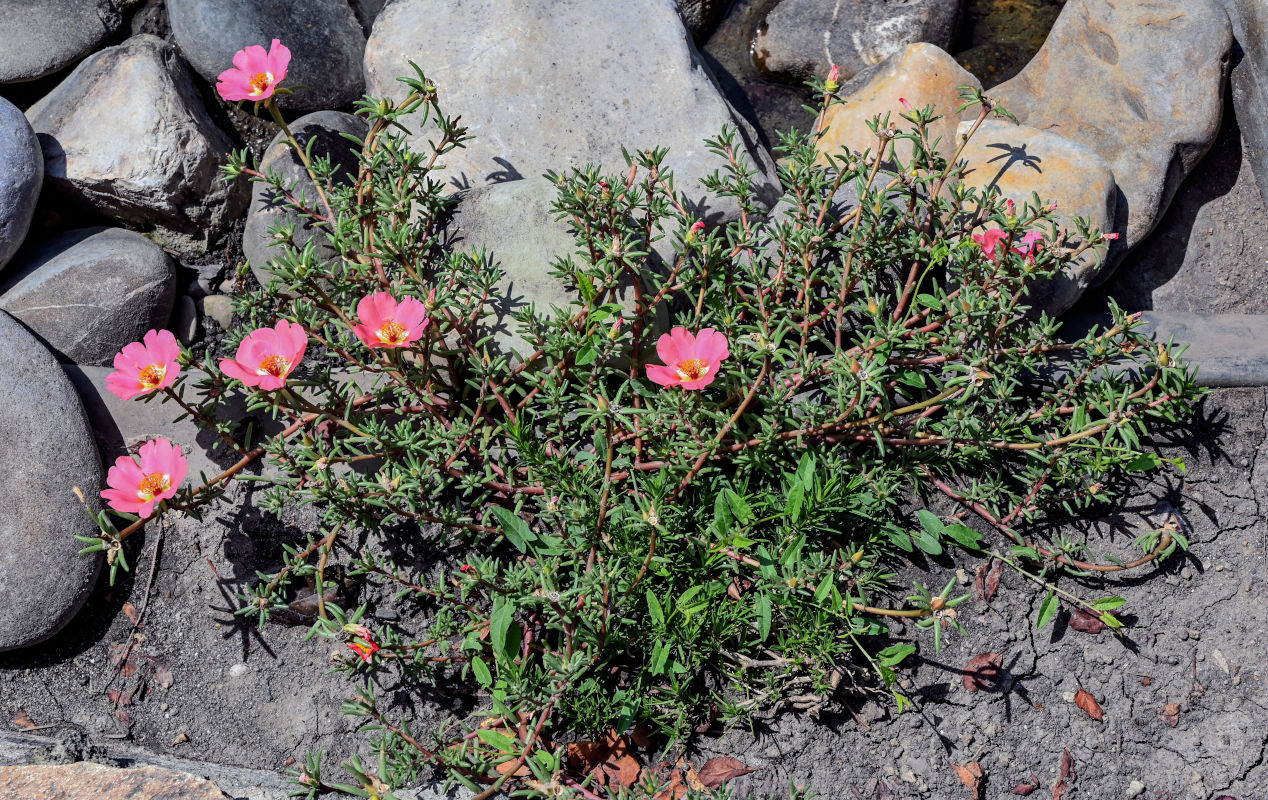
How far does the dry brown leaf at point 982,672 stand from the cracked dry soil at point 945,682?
2cm

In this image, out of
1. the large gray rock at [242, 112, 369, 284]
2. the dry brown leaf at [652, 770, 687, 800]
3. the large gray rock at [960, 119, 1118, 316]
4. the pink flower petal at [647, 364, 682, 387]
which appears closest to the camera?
the pink flower petal at [647, 364, 682, 387]

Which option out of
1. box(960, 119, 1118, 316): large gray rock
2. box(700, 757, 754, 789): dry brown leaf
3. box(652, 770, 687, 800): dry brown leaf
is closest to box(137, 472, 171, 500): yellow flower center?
box(652, 770, 687, 800): dry brown leaf

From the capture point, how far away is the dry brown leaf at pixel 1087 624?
2.58 meters

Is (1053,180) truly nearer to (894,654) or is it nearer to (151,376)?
(894,654)

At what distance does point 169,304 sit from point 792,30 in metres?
2.66

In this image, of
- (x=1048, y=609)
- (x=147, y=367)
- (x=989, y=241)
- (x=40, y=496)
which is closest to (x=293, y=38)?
(x=147, y=367)

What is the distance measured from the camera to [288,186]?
2.88 meters

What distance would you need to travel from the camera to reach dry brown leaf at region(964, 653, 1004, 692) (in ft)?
8.36

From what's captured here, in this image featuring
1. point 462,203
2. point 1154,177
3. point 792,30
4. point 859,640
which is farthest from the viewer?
point 792,30

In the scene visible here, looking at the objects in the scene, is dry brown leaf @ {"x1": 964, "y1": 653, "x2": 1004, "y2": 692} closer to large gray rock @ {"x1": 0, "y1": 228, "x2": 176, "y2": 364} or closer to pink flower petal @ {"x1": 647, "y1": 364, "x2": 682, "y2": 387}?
pink flower petal @ {"x1": 647, "y1": 364, "x2": 682, "y2": 387}

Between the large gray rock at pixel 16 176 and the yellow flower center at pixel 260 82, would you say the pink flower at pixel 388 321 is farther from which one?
the large gray rock at pixel 16 176

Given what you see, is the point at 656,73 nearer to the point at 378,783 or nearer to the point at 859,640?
the point at 859,640

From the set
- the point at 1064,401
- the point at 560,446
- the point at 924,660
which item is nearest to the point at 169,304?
the point at 560,446

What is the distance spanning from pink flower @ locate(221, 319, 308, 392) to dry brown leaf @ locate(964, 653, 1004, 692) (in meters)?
2.03
